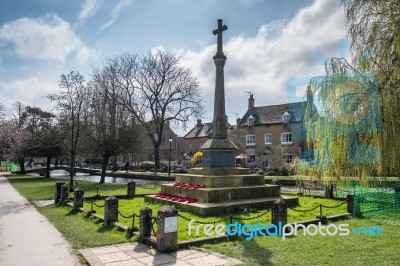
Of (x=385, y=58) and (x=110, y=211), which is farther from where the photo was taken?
(x=110, y=211)

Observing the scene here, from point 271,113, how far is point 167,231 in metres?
42.7

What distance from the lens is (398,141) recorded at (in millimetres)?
7898

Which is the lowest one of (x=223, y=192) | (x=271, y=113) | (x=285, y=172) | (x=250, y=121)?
(x=285, y=172)

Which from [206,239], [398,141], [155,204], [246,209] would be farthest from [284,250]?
[155,204]

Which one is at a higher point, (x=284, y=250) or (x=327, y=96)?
(x=327, y=96)

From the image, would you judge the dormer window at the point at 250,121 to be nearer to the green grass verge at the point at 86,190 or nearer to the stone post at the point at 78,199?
the green grass verge at the point at 86,190

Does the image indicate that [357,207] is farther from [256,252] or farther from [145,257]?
[145,257]

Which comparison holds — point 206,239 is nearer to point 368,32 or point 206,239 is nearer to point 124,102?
point 368,32

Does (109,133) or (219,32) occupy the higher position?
(219,32)

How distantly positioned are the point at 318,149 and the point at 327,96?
2.21m

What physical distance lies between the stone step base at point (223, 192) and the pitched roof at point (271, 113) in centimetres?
2959

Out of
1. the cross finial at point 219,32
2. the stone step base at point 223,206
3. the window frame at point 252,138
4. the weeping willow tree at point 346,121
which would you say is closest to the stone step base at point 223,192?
the stone step base at point 223,206

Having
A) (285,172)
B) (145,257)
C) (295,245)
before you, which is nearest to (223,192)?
(295,245)

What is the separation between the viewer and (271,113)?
47875 millimetres
